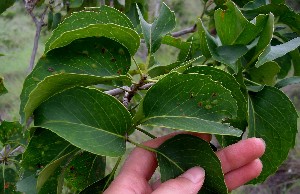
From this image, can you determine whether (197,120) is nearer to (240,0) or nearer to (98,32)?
(98,32)

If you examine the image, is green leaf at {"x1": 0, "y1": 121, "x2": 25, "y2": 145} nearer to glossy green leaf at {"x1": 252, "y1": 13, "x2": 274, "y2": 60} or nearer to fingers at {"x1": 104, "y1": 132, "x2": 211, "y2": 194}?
fingers at {"x1": 104, "y1": 132, "x2": 211, "y2": 194}

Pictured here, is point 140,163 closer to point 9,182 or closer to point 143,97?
point 143,97

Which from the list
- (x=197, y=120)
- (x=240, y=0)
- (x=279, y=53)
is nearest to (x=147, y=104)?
(x=197, y=120)

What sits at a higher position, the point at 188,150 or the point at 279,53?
the point at 279,53

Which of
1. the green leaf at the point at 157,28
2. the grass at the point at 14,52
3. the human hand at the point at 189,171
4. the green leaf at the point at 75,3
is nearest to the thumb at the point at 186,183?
the human hand at the point at 189,171

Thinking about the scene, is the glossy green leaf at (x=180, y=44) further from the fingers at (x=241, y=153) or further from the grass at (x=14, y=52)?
the grass at (x=14, y=52)

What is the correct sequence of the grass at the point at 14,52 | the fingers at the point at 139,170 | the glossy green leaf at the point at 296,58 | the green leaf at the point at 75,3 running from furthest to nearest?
the grass at the point at 14,52, the green leaf at the point at 75,3, the glossy green leaf at the point at 296,58, the fingers at the point at 139,170
